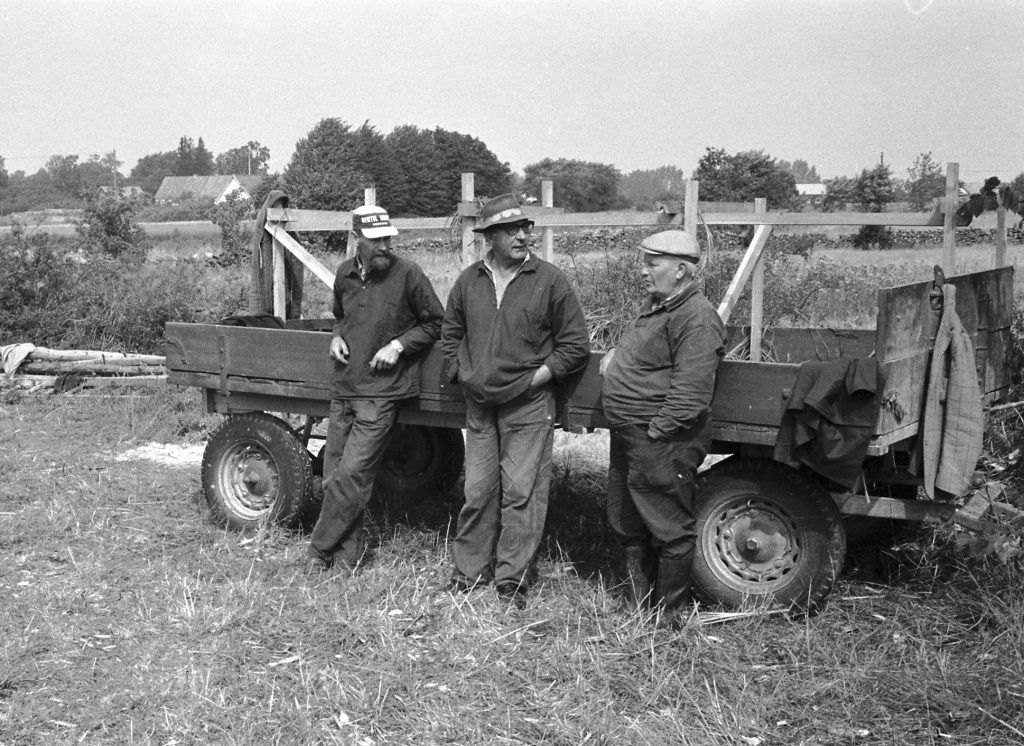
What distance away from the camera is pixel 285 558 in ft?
20.5

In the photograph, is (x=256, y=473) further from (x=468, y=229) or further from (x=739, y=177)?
(x=739, y=177)

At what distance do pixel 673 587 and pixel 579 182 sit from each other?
49414mm

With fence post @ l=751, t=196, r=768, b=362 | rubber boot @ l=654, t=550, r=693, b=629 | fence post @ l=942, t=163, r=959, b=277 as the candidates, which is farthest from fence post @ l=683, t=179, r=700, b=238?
rubber boot @ l=654, t=550, r=693, b=629

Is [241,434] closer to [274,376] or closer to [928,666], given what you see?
[274,376]

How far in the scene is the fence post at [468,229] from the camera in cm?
762

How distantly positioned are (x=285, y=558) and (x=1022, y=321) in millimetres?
4587

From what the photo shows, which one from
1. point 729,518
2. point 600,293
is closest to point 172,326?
point 729,518

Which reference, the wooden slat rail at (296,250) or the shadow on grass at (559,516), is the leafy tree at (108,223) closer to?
the wooden slat rail at (296,250)

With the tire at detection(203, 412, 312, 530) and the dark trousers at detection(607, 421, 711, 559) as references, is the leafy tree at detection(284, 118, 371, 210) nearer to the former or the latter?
the tire at detection(203, 412, 312, 530)

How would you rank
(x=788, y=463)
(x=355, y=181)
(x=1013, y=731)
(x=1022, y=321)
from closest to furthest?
1. (x=1013, y=731)
2. (x=788, y=463)
3. (x=1022, y=321)
4. (x=355, y=181)

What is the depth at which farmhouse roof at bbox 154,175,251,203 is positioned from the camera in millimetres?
104469

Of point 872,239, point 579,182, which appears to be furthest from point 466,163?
point 579,182

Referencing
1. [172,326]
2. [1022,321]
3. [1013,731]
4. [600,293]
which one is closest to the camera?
[1013,731]

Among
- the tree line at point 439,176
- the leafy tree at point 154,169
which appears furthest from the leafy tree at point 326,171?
the leafy tree at point 154,169
